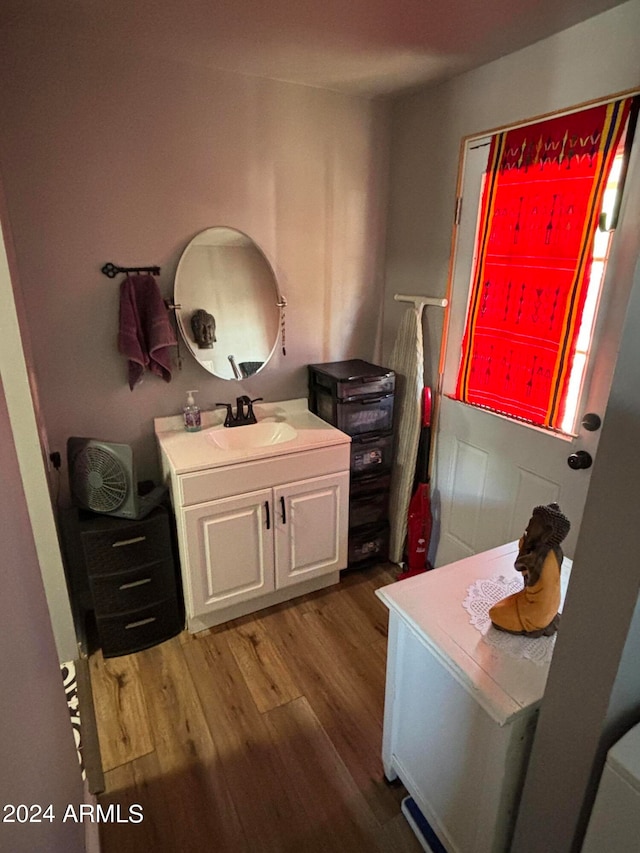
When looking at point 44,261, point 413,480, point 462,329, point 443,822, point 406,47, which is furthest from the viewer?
point 413,480

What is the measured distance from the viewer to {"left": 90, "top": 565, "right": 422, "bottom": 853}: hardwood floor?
1414mm

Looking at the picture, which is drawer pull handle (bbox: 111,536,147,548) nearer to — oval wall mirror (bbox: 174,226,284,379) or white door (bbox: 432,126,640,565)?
oval wall mirror (bbox: 174,226,284,379)

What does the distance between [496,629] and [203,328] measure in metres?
1.72

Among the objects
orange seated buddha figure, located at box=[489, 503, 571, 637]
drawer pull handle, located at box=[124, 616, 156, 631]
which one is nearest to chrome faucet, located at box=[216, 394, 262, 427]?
drawer pull handle, located at box=[124, 616, 156, 631]

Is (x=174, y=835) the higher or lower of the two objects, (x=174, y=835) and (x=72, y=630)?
the lower

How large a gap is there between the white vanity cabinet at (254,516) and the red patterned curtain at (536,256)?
2.49 ft

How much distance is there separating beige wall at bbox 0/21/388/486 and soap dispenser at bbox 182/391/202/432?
2.3 inches

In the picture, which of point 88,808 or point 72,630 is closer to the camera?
point 88,808

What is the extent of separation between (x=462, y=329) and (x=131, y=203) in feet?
4.97

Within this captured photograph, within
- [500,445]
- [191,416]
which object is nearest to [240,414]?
[191,416]

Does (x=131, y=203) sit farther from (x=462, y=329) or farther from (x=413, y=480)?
(x=413, y=480)

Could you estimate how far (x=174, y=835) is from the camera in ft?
4.59

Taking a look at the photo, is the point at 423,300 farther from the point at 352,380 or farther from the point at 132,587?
the point at 132,587

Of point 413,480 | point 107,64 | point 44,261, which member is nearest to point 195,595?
point 413,480
